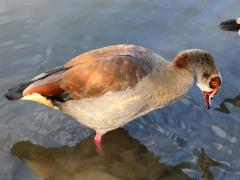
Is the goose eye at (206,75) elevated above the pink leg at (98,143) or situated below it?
above

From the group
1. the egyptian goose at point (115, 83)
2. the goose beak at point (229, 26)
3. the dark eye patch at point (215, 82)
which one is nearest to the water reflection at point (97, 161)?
the egyptian goose at point (115, 83)

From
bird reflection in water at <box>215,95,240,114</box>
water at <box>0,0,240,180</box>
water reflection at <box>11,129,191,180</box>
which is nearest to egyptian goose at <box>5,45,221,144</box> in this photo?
water reflection at <box>11,129,191,180</box>

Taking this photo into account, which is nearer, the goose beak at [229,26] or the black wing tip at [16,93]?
the black wing tip at [16,93]

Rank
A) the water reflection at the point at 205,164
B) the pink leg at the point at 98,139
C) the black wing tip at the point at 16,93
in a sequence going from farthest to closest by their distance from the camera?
the pink leg at the point at 98,139 → the black wing tip at the point at 16,93 → the water reflection at the point at 205,164

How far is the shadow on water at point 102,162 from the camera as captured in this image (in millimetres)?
5891

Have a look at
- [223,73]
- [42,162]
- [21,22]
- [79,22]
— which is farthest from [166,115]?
[21,22]

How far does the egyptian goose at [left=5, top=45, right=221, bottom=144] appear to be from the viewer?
5.62m

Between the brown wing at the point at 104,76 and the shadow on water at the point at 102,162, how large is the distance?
0.86 metres

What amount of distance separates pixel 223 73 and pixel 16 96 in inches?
114

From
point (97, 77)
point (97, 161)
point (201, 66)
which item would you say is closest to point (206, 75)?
point (201, 66)

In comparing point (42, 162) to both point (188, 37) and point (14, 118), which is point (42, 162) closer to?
point (14, 118)

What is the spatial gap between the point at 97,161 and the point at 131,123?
0.76m

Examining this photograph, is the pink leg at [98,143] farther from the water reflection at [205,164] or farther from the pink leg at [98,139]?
the water reflection at [205,164]

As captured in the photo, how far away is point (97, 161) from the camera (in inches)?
241
